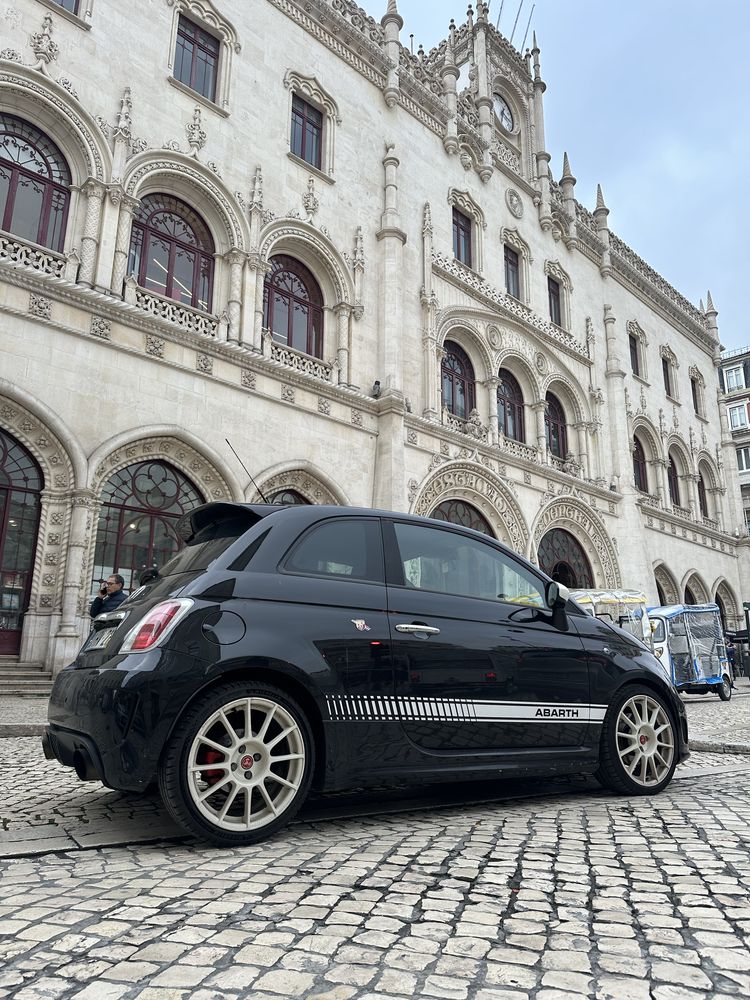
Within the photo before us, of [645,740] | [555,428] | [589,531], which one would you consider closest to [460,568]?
[645,740]

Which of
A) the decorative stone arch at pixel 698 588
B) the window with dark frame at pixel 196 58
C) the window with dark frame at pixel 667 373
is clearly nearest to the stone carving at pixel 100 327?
the window with dark frame at pixel 196 58

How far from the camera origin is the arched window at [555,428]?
78.2ft

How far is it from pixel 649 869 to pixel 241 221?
15016 mm

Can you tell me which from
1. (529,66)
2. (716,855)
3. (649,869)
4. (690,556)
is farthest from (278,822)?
(529,66)

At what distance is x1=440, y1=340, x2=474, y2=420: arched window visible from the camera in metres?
19.7

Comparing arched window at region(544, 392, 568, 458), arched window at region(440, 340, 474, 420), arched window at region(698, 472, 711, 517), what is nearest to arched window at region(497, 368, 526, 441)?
arched window at region(440, 340, 474, 420)

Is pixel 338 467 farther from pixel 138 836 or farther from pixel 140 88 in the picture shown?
pixel 138 836

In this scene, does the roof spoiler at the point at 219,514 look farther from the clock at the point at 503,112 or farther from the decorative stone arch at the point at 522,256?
the clock at the point at 503,112

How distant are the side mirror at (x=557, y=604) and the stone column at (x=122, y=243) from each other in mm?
10979

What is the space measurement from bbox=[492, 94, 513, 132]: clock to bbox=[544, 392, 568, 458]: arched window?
11.5 meters

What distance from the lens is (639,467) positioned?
28625 mm

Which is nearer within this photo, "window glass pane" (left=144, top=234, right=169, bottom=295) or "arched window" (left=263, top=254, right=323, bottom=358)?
"window glass pane" (left=144, top=234, right=169, bottom=295)

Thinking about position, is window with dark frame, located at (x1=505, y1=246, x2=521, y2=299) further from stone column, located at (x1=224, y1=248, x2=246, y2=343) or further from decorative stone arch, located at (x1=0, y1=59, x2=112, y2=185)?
decorative stone arch, located at (x1=0, y1=59, x2=112, y2=185)

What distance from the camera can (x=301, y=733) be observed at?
3344 millimetres
